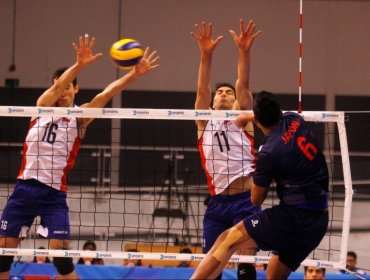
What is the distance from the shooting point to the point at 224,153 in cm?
901

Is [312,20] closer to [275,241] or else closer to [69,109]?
[69,109]

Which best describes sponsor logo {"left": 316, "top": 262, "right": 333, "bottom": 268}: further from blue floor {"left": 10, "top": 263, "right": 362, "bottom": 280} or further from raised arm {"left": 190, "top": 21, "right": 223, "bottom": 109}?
blue floor {"left": 10, "top": 263, "right": 362, "bottom": 280}

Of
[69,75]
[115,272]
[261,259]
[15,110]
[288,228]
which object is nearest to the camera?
[288,228]

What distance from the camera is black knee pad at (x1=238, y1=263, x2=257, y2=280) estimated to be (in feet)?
28.2

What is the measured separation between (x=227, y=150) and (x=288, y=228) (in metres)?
2.05

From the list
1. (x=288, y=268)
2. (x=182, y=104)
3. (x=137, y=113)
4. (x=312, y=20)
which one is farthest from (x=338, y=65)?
(x=288, y=268)

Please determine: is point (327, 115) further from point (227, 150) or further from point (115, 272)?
point (115, 272)

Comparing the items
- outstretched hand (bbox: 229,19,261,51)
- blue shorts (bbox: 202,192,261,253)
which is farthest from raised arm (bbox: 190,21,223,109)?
blue shorts (bbox: 202,192,261,253)

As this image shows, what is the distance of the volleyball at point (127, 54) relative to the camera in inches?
348

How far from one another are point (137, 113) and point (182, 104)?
8071mm

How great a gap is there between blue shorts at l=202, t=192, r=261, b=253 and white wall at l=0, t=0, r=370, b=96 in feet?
27.7

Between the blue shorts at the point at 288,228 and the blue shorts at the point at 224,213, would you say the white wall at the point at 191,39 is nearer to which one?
the blue shorts at the point at 224,213

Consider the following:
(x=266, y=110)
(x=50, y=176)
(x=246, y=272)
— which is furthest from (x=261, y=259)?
(x=50, y=176)

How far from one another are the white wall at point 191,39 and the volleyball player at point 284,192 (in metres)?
9.80
